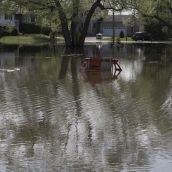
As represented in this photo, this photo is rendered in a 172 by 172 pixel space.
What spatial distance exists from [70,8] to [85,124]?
41.1 meters

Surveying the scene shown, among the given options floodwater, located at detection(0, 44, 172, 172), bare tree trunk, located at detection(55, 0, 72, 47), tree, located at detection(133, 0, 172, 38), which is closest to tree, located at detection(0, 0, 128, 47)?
bare tree trunk, located at detection(55, 0, 72, 47)

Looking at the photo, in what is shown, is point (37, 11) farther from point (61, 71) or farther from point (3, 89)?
point (3, 89)

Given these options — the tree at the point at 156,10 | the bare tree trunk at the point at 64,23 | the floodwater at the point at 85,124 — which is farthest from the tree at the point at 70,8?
the floodwater at the point at 85,124

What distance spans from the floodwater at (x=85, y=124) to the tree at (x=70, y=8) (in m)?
29.5

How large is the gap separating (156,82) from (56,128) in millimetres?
9975

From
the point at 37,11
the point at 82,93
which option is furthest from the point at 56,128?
the point at 37,11

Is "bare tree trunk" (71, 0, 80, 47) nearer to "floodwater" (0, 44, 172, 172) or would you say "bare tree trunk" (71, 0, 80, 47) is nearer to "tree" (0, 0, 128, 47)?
"tree" (0, 0, 128, 47)

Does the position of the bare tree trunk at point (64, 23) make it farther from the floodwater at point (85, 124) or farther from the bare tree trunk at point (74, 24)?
the floodwater at point (85, 124)

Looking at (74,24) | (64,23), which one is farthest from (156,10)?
(64,23)

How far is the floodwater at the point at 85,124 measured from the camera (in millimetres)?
9117

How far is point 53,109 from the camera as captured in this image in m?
14.4

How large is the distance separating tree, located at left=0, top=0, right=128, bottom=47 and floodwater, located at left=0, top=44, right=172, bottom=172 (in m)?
29.5

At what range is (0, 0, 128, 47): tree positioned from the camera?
51000 millimetres

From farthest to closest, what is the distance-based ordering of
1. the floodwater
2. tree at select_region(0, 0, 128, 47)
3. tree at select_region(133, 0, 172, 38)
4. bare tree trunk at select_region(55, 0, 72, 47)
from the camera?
tree at select_region(133, 0, 172, 38) → tree at select_region(0, 0, 128, 47) → bare tree trunk at select_region(55, 0, 72, 47) → the floodwater
